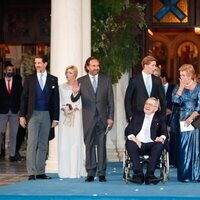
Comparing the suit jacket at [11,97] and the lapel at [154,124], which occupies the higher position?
the suit jacket at [11,97]

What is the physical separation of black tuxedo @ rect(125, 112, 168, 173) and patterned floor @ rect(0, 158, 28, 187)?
185cm

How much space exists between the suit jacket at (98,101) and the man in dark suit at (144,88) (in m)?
0.35

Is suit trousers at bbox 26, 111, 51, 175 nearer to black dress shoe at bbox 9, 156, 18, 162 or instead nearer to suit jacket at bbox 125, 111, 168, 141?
suit jacket at bbox 125, 111, 168, 141

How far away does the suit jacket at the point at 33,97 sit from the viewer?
41.7 feet

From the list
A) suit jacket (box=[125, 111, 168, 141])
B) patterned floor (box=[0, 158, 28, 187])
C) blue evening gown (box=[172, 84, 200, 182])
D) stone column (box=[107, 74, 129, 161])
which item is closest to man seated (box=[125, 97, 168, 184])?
suit jacket (box=[125, 111, 168, 141])

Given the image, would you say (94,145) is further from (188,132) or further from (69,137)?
(188,132)

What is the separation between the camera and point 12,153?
16.8 m

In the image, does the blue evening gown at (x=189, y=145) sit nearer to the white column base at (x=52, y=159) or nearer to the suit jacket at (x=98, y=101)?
the suit jacket at (x=98, y=101)

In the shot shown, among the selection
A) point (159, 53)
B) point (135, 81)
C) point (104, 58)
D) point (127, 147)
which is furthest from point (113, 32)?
point (159, 53)

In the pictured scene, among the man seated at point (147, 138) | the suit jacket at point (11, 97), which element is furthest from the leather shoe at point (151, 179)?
the suit jacket at point (11, 97)

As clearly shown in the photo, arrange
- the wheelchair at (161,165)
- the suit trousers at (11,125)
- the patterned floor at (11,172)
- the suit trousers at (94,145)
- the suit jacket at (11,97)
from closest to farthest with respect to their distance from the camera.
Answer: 1. the wheelchair at (161,165)
2. the suit trousers at (94,145)
3. the patterned floor at (11,172)
4. the suit trousers at (11,125)
5. the suit jacket at (11,97)

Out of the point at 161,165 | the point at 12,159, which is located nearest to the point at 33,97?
the point at 161,165

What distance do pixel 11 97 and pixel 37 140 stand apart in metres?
4.55

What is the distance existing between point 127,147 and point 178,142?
0.92 metres
